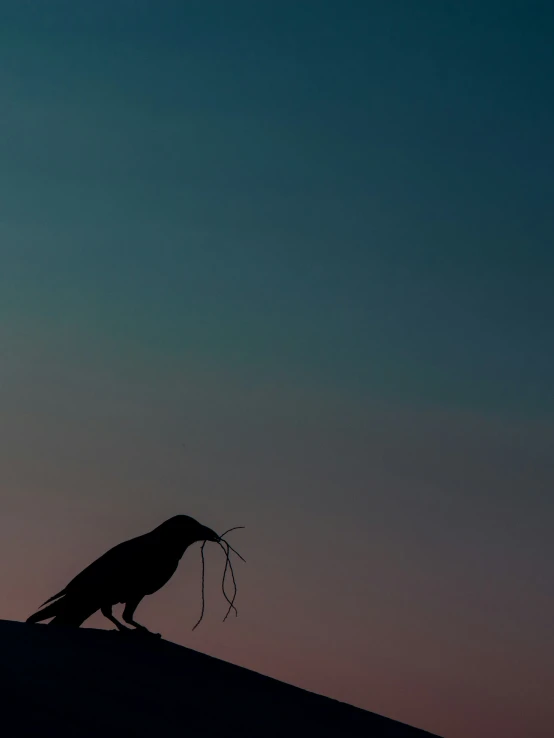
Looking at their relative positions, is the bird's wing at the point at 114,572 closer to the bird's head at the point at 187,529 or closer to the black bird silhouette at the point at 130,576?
the black bird silhouette at the point at 130,576

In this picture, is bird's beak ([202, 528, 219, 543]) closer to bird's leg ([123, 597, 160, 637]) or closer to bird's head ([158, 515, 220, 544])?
bird's head ([158, 515, 220, 544])

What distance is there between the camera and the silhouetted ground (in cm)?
539

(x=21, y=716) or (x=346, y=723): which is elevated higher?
(x=346, y=723)

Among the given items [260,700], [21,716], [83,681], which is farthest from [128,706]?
[260,700]

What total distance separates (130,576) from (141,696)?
2.68m

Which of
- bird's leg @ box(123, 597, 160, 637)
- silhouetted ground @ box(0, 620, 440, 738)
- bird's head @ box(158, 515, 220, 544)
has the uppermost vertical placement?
bird's head @ box(158, 515, 220, 544)

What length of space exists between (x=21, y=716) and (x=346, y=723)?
9.14 ft

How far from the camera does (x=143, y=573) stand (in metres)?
8.83

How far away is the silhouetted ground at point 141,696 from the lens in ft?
17.7

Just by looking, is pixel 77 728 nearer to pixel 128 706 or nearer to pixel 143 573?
pixel 128 706

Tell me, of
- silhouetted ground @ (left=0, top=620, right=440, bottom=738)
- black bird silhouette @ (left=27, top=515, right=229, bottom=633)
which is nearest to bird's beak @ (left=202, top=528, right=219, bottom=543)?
black bird silhouette @ (left=27, top=515, right=229, bottom=633)

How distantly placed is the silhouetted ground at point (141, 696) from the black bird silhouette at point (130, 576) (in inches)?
19.8

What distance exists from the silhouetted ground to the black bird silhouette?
50 cm

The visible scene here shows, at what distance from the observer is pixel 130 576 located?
8828 millimetres
